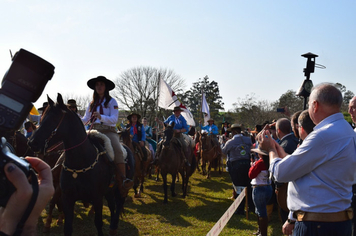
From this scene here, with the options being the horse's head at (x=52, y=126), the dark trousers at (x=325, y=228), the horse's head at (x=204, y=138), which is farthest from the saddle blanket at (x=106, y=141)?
the horse's head at (x=204, y=138)

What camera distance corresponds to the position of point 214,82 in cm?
6538

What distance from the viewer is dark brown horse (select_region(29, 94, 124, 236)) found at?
5.06 m

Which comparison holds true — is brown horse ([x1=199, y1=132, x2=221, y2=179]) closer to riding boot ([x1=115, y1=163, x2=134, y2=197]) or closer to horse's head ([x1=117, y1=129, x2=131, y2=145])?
horse's head ([x1=117, y1=129, x2=131, y2=145])

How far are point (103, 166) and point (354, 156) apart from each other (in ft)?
14.2

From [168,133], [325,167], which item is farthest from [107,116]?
A: [325,167]

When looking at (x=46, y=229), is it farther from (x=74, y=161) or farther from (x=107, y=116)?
(x=107, y=116)

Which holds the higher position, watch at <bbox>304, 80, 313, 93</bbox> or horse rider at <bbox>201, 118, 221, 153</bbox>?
watch at <bbox>304, 80, 313, 93</bbox>

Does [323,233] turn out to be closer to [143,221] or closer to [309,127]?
[309,127]

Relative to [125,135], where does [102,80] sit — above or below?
above

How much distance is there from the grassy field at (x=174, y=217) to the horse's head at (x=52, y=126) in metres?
2.79

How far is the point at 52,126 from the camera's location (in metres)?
4.95

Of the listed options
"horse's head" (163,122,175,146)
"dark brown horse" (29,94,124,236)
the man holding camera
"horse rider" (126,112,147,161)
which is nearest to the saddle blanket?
"dark brown horse" (29,94,124,236)

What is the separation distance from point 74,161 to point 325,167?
412 cm

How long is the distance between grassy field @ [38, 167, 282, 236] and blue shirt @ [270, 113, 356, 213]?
188 inches
